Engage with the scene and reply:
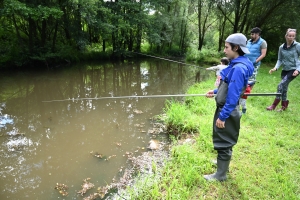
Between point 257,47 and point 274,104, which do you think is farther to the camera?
point 274,104

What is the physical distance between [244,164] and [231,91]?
1.64 m

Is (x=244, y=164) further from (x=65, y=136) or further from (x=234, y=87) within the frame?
(x=65, y=136)

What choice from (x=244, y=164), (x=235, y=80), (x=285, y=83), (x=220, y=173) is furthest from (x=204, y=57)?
(x=235, y=80)

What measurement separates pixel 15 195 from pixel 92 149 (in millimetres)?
1498

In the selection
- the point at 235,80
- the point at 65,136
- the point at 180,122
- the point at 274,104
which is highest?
the point at 235,80

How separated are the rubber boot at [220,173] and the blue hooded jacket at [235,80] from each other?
29.3 inches

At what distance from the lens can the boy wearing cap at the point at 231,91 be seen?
2258 millimetres

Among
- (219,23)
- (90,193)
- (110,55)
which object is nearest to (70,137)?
(90,193)

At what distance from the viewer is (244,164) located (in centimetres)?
326

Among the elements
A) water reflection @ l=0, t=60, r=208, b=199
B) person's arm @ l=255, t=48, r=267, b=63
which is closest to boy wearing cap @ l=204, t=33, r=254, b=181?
water reflection @ l=0, t=60, r=208, b=199

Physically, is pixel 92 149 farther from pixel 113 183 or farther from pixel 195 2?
pixel 195 2

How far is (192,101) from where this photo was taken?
6.56 m

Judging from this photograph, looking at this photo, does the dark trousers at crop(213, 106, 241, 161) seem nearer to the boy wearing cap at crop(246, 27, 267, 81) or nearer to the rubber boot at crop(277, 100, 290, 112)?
the boy wearing cap at crop(246, 27, 267, 81)

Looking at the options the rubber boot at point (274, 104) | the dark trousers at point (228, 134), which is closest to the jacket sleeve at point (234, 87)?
the dark trousers at point (228, 134)
